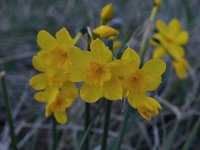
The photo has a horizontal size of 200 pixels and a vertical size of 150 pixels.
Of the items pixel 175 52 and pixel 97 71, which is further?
pixel 175 52

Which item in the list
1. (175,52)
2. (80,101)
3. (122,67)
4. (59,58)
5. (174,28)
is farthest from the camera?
(80,101)

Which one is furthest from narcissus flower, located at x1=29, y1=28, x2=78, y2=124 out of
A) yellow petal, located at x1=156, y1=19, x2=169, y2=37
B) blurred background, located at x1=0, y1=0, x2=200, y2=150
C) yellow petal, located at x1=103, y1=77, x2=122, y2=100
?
yellow petal, located at x1=156, y1=19, x2=169, y2=37

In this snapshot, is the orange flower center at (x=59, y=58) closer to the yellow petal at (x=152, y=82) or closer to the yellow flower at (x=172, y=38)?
the yellow petal at (x=152, y=82)

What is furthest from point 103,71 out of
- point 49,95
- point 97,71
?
point 49,95

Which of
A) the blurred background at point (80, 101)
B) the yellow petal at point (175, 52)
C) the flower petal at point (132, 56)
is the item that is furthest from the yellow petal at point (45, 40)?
the yellow petal at point (175, 52)

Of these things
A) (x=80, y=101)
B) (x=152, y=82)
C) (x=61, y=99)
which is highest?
(x=152, y=82)

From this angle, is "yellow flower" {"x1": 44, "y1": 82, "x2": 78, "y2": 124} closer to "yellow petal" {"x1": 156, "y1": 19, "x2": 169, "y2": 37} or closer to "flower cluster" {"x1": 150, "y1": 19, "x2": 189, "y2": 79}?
"flower cluster" {"x1": 150, "y1": 19, "x2": 189, "y2": 79}

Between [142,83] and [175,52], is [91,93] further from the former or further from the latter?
[175,52]
